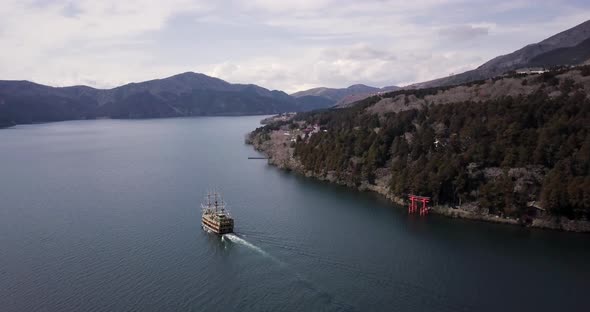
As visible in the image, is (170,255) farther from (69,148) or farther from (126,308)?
(69,148)

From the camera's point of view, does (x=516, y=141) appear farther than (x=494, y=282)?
Yes

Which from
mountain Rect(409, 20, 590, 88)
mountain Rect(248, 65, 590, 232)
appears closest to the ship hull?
mountain Rect(248, 65, 590, 232)

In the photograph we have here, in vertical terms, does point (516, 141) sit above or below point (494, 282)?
above

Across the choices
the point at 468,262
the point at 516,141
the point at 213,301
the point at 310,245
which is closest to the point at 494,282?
the point at 468,262

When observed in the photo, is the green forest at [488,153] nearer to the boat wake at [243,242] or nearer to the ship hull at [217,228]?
the boat wake at [243,242]

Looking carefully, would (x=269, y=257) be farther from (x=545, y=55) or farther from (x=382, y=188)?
(x=545, y=55)

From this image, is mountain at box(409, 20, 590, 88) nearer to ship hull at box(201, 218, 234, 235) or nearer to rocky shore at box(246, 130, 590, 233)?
rocky shore at box(246, 130, 590, 233)
